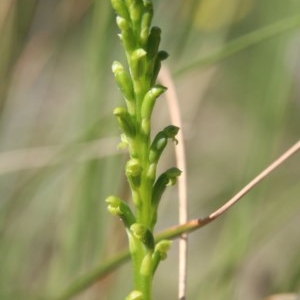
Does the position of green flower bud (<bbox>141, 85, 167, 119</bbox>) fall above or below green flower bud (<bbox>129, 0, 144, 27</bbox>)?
below

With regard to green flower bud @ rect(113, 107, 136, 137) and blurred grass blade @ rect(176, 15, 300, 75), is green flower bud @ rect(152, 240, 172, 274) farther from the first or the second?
blurred grass blade @ rect(176, 15, 300, 75)

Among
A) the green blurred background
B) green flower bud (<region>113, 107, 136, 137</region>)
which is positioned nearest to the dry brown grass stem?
the green blurred background

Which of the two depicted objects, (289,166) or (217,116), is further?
(217,116)

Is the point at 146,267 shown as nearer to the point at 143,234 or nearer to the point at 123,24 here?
the point at 143,234

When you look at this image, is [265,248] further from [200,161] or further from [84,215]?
[84,215]

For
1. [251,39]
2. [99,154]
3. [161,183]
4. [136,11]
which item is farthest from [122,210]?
[99,154]

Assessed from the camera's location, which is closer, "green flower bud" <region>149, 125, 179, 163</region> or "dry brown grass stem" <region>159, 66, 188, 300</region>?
"green flower bud" <region>149, 125, 179, 163</region>

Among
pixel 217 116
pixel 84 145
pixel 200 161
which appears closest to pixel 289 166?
pixel 200 161

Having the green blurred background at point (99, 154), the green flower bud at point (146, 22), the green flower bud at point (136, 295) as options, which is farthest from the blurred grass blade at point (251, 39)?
the green flower bud at point (136, 295)

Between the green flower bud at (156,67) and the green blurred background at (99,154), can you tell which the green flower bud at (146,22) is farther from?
the green blurred background at (99,154)
